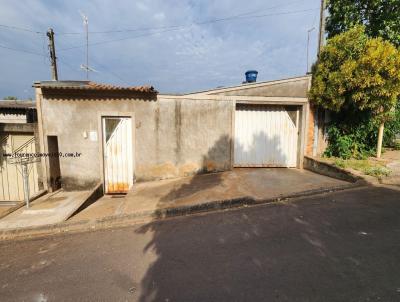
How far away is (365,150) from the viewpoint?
7.75 metres

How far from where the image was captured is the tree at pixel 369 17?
27.3ft

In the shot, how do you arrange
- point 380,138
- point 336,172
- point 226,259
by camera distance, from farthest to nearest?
point 380,138 → point 336,172 → point 226,259

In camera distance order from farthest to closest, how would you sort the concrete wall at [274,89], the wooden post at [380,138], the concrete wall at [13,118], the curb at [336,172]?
the concrete wall at [13,118], the wooden post at [380,138], the concrete wall at [274,89], the curb at [336,172]

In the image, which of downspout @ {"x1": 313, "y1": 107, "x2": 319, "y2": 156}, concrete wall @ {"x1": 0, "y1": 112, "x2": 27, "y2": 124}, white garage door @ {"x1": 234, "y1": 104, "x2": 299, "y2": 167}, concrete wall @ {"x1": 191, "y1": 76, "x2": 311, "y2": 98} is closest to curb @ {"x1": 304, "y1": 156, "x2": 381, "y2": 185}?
downspout @ {"x1": 313, "y1": 107, "x2": 319, "y2": 156}

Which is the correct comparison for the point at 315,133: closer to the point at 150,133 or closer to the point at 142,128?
the point at 150,133

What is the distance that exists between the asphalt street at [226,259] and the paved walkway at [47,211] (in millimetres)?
668

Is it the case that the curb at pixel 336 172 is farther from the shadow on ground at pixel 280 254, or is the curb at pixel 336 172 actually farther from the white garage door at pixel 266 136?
the shadow on ground at pixel 280 254

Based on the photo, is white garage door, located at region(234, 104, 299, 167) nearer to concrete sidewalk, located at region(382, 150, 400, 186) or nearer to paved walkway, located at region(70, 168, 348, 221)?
paved walkway, located at region(70, 168, 348, 221)

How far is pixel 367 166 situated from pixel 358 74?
8.79 feet

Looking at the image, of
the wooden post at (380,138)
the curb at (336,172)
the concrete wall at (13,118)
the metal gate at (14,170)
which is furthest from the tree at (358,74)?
the concrete wall at (13,118)

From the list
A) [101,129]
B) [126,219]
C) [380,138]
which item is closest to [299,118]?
[380,138]

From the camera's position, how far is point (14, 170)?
7086 millimetres

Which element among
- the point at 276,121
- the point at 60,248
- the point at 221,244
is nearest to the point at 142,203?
the point at 60,248

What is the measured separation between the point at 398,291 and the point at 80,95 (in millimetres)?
7513
